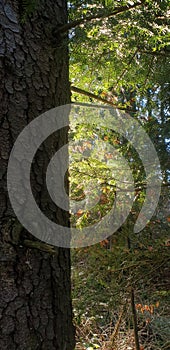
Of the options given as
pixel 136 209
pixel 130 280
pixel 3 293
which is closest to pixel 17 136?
pixel 3 293

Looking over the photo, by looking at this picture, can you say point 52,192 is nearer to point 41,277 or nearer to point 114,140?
point 41,277

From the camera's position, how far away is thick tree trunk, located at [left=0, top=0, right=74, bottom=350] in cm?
92

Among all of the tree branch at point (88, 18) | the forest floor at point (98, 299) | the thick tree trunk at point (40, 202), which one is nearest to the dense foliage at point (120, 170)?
the forest floor at point (98, 299)

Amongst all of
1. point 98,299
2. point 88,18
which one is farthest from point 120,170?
point 88,18

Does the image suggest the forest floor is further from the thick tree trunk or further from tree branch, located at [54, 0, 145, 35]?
tree branch, located at [54, 0, 145, 35]

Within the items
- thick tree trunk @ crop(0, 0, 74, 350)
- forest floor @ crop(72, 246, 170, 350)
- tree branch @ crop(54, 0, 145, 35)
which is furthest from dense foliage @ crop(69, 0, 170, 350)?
thick tree trunk @ crop(0, 0, 74, 350)

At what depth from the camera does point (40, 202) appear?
1.04m

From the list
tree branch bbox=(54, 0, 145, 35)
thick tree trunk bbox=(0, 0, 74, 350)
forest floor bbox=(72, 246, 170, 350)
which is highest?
tree branch bbox=(54, 0, 145, 35)

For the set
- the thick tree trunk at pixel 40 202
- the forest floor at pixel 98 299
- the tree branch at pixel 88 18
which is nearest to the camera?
the thick tree trunk at pixel 40 202

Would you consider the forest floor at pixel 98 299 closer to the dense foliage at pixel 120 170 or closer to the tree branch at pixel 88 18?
the dense foliage at pixel 120 170

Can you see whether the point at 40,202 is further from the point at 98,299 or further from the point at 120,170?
the point at 120,170

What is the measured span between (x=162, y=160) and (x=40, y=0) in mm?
1791

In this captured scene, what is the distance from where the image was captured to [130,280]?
250 centimetres

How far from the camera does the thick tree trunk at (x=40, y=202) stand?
917 mm
